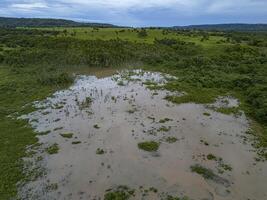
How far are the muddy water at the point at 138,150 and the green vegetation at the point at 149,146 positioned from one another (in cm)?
28

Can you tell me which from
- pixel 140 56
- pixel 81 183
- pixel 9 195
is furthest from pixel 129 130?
pixel 140 56

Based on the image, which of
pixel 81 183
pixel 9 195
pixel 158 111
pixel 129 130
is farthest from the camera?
pixel 158 111

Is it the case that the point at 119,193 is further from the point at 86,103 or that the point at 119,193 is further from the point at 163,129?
the point at 86,103

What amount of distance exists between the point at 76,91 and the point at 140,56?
1811cm

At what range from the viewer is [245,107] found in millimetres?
25281

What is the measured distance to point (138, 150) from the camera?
57.8 ft

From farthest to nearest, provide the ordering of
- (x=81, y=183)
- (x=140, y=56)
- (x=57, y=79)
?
1. (x=140, y=56)
2. (x=57, y=79)
3. (x=81, y=183)

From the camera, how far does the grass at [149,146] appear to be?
17672mm

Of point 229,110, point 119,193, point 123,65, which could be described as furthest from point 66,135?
point 123,65

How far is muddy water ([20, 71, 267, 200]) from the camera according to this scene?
13828 millimetres

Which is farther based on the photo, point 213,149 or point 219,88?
point 219,88

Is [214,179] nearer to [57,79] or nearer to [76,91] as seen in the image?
[76,91]

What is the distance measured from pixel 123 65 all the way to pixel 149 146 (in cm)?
2630

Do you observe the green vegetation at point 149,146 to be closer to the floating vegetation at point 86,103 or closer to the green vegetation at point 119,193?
the green vegetation at point 119,193
